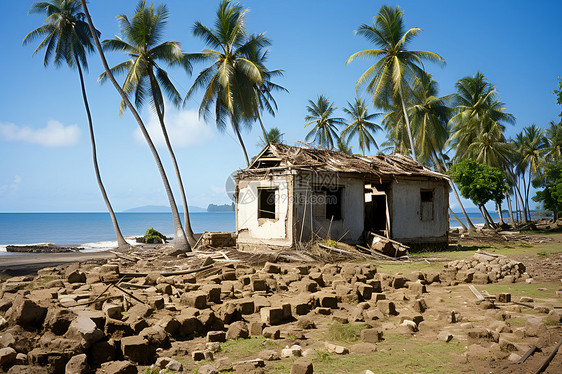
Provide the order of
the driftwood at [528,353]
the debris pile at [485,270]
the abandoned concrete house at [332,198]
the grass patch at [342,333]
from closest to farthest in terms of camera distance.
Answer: the driftwood at [528,353] → the grass patch at [342,333] → the debris pile at [485,270] → the abandoned concrete house at [332,198]

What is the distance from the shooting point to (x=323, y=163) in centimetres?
1528

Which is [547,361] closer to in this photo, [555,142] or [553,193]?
[553,193]

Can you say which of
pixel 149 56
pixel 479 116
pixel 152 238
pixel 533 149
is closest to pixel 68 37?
pixel 149 56

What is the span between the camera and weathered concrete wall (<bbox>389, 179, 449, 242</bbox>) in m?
16.8

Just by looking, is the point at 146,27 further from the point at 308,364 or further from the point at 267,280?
the point at 308,364

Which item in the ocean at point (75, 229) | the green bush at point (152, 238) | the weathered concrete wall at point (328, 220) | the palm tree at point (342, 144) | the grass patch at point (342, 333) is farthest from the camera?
the ocean at point (75, 229)

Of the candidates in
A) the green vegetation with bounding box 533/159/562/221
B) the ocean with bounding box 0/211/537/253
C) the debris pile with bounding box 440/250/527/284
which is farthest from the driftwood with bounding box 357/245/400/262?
the green vegetation with bounding box 533/159/562/221

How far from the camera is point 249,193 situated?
16359 mm

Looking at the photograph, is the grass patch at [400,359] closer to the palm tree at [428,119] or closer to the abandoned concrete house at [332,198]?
the abandoned concrete house at [332,198]

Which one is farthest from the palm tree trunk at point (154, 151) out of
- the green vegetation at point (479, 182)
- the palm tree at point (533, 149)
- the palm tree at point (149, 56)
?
the palm tree at point (533, 149)

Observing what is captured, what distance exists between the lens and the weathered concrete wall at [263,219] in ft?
48.2

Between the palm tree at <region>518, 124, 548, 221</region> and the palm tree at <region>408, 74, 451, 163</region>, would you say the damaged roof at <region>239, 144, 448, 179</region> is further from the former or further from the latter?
the palm tree at <region>518, 124, 548, 221</region>

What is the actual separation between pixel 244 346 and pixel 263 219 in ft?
34.3

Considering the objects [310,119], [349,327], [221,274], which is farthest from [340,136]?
[349,327]
